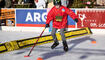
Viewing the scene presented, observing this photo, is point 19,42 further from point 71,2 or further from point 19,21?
point 71,2

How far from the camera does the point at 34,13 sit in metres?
11.4

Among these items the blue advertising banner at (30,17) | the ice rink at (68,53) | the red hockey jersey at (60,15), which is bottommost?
the ice rink at (68,53)

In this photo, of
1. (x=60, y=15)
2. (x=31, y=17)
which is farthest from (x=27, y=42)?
A: (x=31, y=17)

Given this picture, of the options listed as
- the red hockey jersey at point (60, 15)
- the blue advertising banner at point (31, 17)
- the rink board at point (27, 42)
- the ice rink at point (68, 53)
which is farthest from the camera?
the blue advertising banner at point (31, 17)

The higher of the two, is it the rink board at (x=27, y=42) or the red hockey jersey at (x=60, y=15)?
the red hockey jersey at (x=60, y=15)

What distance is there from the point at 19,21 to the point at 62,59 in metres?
5.83

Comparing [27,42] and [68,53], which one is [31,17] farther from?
[68,53]

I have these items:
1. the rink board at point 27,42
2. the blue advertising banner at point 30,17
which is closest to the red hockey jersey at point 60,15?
the rink board at point 27,42

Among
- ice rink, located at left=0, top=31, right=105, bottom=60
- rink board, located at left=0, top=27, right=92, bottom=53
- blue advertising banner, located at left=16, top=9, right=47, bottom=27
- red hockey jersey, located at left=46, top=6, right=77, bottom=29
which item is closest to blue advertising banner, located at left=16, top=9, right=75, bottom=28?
blue advertising banner, located at left=16, top=9, right=47, bottom=27

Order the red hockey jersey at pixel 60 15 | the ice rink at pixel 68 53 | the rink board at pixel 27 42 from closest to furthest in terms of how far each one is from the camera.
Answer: the ice rink at pixel 68 53, the rink board at pixel 27 42, the red hockey jersey at pixel 60 15

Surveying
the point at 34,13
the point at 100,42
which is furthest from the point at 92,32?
the point at 34,13

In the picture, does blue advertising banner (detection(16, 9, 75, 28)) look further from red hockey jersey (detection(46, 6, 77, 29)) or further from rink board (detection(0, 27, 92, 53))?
red hockey jersey (detection(46, 6, 77, 29))

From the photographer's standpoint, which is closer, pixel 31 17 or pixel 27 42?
pixel 27 42

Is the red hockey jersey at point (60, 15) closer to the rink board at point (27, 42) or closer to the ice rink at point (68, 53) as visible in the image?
the ice rink at point (68, 53)
